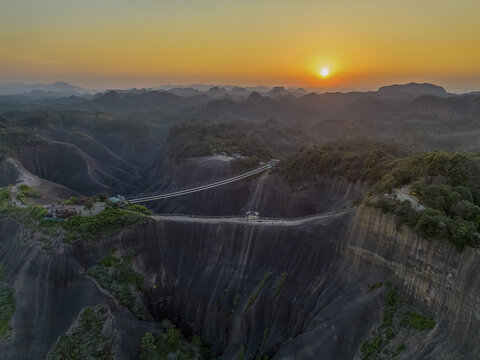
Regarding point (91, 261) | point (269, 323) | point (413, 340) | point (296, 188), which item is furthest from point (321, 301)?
point (91, 261)

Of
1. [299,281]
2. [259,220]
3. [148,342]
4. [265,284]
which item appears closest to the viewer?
[148,342]

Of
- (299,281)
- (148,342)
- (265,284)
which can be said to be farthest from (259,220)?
(148,342)

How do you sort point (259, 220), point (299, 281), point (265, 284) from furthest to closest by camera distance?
point (259, 220)
point (265, 284)
point (299, 281)

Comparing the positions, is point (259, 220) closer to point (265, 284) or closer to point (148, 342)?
point (265, 284)

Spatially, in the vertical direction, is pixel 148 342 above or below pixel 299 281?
below

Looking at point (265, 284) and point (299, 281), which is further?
point (265, 284)

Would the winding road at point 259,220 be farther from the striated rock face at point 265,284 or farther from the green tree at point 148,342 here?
the green tree at point 148,342

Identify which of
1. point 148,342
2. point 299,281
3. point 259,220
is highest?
point 259,220

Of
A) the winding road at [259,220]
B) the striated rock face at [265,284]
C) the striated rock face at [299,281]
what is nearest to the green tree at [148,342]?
the striated rock face at [265,284]

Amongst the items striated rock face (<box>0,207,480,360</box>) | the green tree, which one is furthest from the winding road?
the green tree
